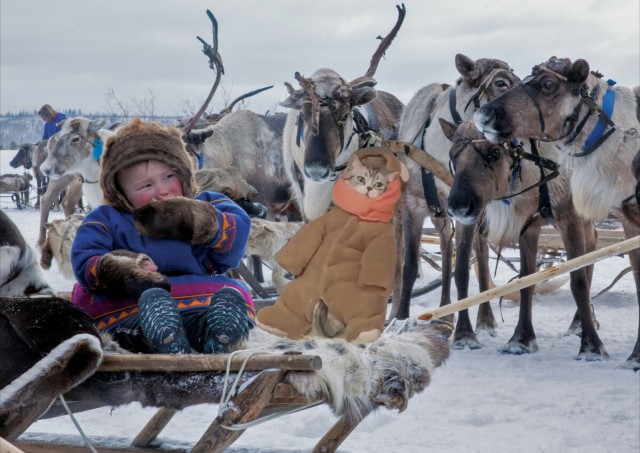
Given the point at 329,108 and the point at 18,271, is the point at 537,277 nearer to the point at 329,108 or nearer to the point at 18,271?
the point at 18,271

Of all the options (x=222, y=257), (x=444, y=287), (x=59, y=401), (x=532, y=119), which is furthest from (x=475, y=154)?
(x=59, y=401)

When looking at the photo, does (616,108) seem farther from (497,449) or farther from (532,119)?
(497,449)

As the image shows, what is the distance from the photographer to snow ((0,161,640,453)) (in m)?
3.85

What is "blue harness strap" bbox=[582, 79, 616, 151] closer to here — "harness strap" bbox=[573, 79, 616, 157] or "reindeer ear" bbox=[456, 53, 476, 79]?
"harness strap" bbox=[573, 79, 616, 157]

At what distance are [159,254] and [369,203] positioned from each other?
3.27 ft

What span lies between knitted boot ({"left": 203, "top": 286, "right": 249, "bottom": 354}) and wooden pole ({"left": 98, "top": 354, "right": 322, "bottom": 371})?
0.34 metres

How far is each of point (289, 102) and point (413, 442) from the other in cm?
179

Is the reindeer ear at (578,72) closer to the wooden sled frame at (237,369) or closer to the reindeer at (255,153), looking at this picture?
the wooden sled frame at (237,369)

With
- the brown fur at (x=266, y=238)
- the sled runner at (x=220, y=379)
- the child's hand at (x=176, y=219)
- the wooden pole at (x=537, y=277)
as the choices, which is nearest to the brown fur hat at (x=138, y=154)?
the child's hand at (x=176, y=219)

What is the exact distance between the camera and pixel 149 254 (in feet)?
9.07

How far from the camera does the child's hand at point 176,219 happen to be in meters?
2.57

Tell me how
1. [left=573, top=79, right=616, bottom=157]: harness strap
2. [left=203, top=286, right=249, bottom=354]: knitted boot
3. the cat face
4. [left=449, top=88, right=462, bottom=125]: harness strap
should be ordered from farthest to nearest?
[left=449, top=88, right=462, bottom=125]: harness strap < [left=573, top=79, right=616, bottom=157]: harness strap < [left=203, top=286, right=249, bottom=354]: knitted boot < the cat face

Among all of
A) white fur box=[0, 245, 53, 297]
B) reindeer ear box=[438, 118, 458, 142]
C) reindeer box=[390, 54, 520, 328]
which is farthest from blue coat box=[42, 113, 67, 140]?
white fur box=[0, 245, 53, 297]

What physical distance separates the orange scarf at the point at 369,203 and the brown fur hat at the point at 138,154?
3.06ft
